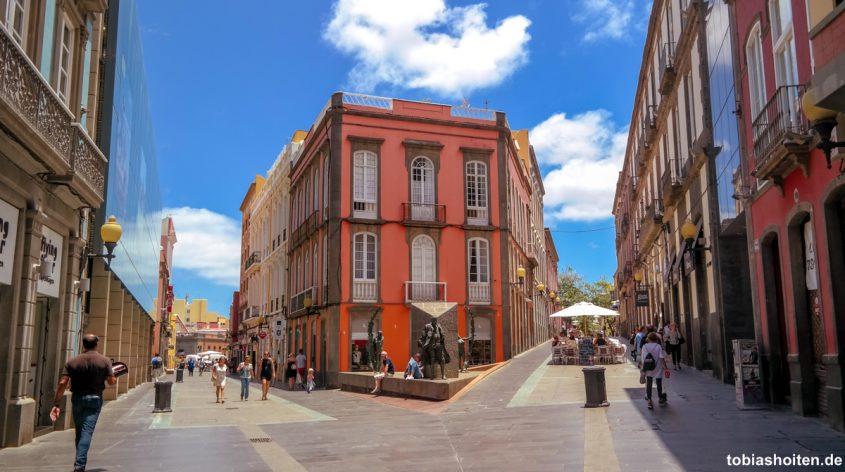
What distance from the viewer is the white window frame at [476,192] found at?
32.0 meters

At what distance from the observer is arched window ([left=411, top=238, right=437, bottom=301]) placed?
100 ft

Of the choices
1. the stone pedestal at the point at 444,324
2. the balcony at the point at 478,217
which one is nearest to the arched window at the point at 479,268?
the balcony at the point at 478,217

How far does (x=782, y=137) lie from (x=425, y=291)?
68.8 ft

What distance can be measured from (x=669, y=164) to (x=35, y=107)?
66.7 feet

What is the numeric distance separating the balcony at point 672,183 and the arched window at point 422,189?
33.3 ft

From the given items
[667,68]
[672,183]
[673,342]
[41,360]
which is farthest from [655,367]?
[667,68]

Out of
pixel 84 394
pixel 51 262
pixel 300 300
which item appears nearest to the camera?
pixel 84 394

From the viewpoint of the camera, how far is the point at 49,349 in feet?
42.0

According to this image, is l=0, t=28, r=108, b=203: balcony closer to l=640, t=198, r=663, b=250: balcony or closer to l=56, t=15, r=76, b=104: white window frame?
l=56, t=15, r=76, b=104: white window frame

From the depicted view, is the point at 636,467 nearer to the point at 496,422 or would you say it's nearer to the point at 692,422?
the point at 692,422

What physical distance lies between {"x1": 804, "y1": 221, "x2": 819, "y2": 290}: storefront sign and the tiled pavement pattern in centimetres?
217

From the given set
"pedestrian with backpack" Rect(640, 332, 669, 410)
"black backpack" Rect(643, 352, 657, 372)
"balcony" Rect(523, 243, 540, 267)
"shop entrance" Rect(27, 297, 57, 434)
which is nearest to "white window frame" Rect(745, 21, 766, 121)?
"pedestrian with backpack" Rect(640, 332, 669, 410)

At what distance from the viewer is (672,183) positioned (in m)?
22.9

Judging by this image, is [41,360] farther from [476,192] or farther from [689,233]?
[476,192]
